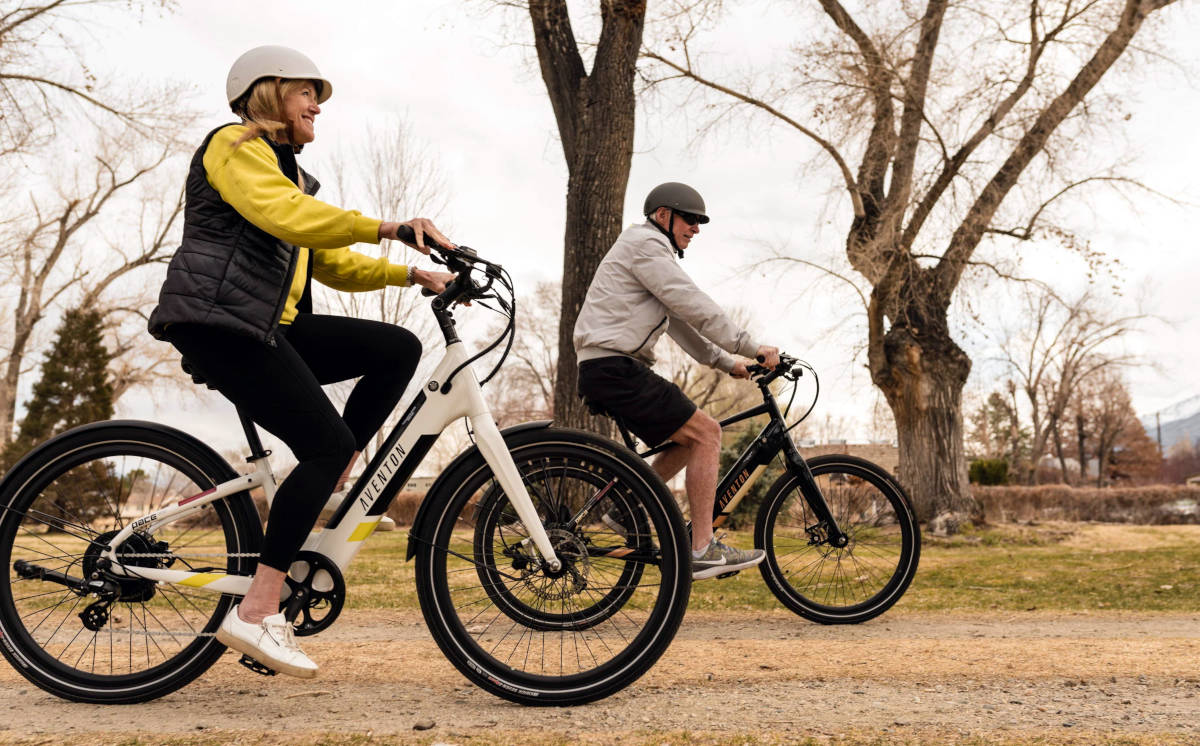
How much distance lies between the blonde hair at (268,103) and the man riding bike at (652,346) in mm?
1792

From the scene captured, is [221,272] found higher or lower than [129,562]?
higher

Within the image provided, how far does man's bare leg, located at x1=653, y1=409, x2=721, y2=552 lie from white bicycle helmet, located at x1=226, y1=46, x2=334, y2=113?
2.40 m

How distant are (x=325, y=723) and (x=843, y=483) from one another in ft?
11.4

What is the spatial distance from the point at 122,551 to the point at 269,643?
0.77 meters

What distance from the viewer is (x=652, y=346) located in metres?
4.69

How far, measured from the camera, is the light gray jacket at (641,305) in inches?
176

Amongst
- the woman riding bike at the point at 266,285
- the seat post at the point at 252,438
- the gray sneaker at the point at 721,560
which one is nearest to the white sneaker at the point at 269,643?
the woman riding bike at the point at 266,285

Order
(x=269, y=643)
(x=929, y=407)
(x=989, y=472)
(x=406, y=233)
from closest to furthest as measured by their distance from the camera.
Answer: (x=406, y=233) < (x=269, y=643) < (x=929, y=407) < (x=989, y=472)

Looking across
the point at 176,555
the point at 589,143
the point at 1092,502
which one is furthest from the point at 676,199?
the point at 1092,502

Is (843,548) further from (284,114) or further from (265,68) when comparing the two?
(265,68)

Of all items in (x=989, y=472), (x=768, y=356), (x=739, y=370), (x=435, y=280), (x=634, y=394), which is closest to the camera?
(x=435, y=280)

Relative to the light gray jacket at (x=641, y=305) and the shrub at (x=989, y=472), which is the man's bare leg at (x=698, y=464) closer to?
the light gray jacket at (x=641, y=305)

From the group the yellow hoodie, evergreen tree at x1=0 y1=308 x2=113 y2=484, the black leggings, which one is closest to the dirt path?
the black leggings

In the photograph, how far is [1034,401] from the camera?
146 feet
